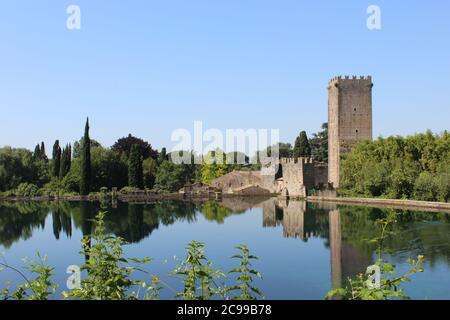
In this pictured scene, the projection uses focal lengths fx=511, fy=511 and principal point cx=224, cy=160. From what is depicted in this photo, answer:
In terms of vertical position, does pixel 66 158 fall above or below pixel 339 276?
above

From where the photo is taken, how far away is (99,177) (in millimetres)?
44688

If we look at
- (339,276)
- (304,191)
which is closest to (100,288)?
(339,276)

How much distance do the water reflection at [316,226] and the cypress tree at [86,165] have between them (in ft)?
25.8

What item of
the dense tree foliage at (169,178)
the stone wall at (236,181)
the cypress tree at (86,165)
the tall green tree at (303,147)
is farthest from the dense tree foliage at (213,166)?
the cypress tree at (86,165)

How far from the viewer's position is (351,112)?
39625 mm

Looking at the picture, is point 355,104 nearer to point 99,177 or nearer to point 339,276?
point 99,177

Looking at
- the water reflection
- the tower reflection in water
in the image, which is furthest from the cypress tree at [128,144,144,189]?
the tower reflection in water

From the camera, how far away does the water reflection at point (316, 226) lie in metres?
14.1

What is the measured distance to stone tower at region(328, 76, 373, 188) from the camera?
39500mm

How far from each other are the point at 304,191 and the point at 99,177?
18.0m

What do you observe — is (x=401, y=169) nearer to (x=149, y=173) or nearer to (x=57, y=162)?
(x=149, y=173)

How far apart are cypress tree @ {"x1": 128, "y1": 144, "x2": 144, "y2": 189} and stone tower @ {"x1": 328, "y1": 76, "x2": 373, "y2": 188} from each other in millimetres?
16031

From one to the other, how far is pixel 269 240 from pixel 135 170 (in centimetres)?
2675

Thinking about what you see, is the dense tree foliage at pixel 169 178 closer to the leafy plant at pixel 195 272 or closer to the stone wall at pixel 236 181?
the stone wall at pixel 236 181
